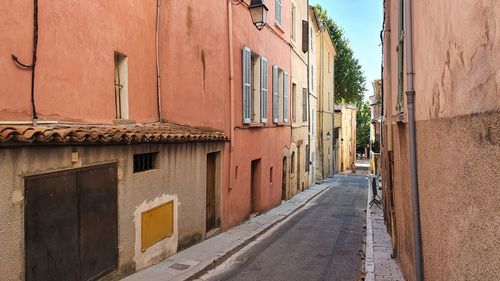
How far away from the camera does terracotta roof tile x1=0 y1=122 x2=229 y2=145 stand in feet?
16.9

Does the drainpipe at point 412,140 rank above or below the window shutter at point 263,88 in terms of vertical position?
below

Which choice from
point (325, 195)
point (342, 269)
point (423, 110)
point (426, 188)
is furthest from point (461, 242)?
point (325, 195)

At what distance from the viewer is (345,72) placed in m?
45.1

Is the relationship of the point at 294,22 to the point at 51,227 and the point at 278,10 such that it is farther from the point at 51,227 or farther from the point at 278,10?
the point at 51,227

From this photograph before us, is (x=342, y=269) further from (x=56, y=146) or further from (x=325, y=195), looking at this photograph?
(x=325, y=195)

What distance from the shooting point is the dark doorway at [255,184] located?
1619cm

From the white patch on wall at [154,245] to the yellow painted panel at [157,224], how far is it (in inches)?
3.0

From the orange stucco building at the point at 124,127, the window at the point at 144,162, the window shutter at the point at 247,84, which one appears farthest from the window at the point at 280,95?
the window at the point at 144,162

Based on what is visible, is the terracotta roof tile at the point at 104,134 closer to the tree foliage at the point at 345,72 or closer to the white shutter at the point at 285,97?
the white shutter at the point at 285,97

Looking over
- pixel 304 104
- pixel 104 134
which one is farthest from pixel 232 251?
pixel 304 104

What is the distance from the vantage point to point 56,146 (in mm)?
5938

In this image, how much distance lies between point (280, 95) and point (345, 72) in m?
27.9

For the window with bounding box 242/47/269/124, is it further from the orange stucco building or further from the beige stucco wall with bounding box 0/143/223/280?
the beige stucco wall with bounding box 0/143/223/280

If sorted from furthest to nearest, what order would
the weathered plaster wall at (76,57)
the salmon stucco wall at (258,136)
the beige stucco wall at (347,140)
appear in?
the beige stucco wall at (347,140) < the salmon stucco wall at (258,136) < the weathered plaster wall at (76,57)
